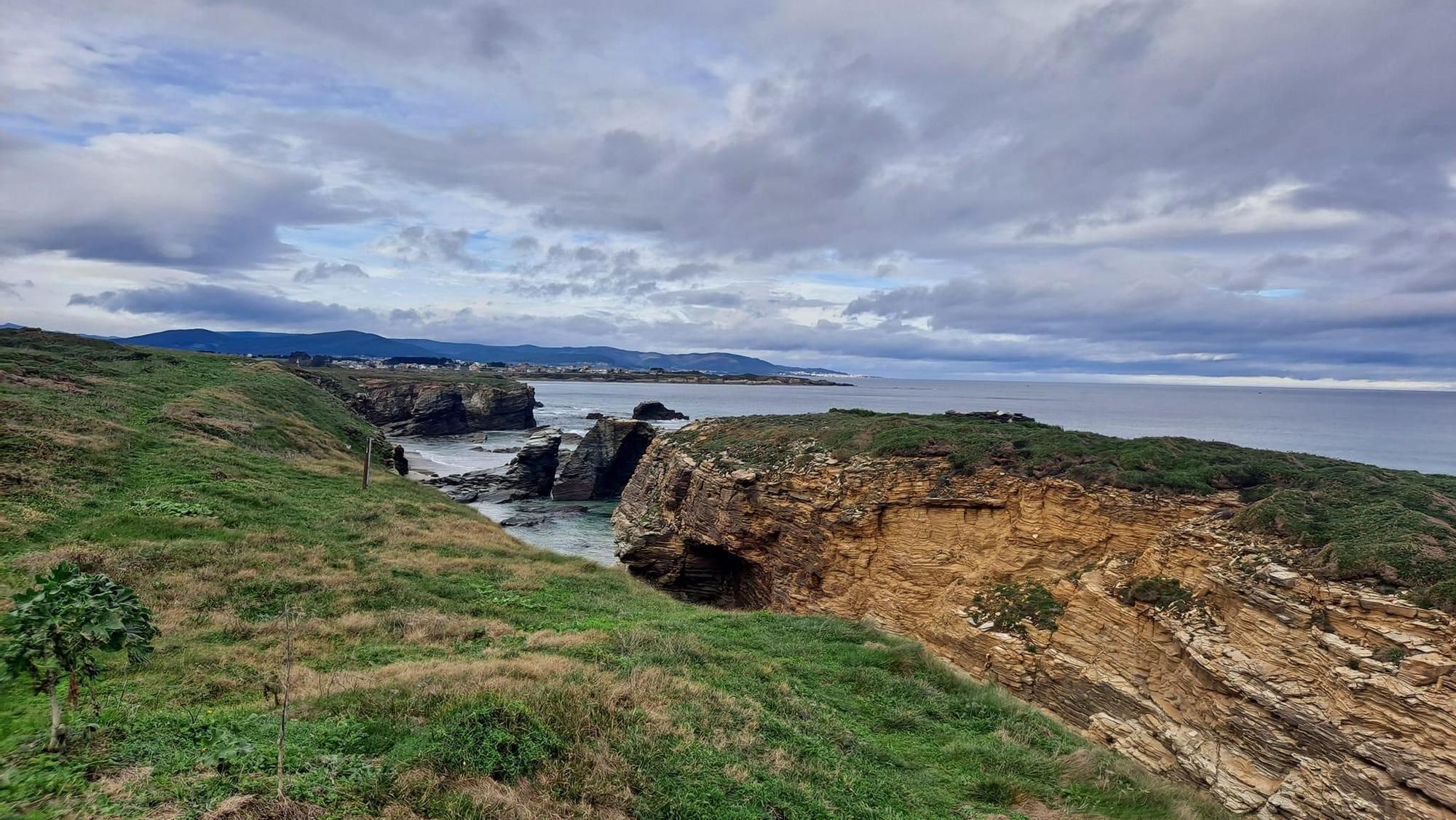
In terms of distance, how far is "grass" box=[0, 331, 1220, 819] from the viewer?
18.8 ft

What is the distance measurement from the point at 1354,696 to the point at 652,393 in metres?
175

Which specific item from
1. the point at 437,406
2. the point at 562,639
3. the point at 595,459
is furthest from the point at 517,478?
the point at 562,639

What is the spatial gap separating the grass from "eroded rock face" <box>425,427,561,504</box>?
90.4 ft

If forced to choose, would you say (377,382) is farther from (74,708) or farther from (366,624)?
(74,708)

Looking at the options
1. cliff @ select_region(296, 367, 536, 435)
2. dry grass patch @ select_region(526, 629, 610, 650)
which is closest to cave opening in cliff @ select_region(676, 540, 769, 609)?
dry grass patch @ select_region(526, 629, 610, 650)

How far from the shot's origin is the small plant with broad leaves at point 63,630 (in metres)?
5.35

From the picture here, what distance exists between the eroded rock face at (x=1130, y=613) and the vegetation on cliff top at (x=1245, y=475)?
56cm

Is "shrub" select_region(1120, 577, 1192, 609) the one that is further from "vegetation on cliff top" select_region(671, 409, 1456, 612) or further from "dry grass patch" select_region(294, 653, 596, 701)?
"dry grass patch" select_region(294, 653, 596, 701)

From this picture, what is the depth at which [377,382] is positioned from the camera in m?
90.4

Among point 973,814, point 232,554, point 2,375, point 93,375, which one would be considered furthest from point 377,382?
point 973,814

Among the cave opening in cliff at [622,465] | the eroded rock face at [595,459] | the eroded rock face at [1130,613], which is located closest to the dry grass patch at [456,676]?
the eroded rock face at [1130,613]

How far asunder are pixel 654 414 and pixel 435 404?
29441 mm

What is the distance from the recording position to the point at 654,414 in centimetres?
8625

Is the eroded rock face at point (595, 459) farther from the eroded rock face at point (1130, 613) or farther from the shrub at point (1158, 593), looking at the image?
the shrub at point (1158, 593)
